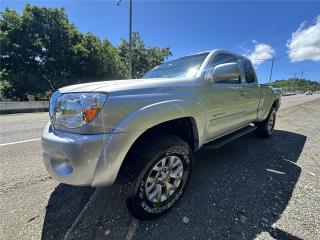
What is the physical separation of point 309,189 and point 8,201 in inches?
152

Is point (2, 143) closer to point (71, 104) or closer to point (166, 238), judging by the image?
point (71, 104)

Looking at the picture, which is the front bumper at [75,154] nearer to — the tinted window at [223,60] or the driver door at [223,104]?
the driver door at [223,104]

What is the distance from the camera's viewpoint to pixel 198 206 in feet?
7.62

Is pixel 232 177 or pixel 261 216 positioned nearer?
pixel 261 216

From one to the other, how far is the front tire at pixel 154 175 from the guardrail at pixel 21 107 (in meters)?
14.4

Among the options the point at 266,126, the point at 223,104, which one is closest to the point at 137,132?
the point at 223,104

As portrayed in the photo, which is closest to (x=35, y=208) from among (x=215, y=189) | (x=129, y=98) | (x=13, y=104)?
(x=129, y=98)

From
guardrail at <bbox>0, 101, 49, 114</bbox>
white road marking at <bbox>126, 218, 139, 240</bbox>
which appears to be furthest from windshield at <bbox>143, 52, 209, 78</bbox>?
guardrail at <bbox>0, 101, 49, 114</bbox>

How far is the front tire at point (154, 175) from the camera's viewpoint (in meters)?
1.90

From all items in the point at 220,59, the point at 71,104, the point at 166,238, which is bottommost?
the point at 166,238

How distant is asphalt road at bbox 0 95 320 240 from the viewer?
195cm

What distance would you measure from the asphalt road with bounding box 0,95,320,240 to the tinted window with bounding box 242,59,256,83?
5.20 feet

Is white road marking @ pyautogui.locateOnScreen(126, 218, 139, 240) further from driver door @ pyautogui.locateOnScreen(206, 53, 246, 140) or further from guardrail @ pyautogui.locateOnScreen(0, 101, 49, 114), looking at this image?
guardrail @ pyautogui.locateOnScreen(0, 101, 49, 114)

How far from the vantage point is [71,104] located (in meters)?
1.85
